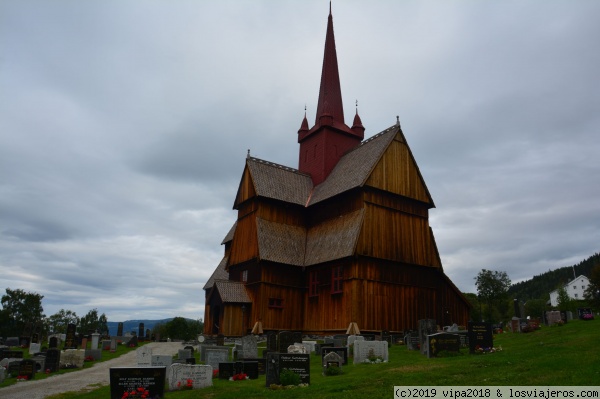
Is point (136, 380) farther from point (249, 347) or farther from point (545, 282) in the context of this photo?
point (545, 282)

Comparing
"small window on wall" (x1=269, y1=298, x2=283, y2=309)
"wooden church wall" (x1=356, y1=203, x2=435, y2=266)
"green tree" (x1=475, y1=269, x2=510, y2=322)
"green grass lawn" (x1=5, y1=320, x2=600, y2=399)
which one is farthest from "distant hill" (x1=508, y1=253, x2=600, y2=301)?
"green grass lawn" (x1=5, y1=320, x2=600, y2=399)

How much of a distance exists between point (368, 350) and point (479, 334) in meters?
4.15

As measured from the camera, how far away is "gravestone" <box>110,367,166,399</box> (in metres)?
12.2

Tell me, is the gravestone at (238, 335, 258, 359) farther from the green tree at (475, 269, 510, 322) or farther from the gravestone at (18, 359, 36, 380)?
the green tree at (475, 269, 510, 322)

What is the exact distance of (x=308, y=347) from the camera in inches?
897

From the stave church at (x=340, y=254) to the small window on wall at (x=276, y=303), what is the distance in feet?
0.22

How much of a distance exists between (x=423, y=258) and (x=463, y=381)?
21934 mm

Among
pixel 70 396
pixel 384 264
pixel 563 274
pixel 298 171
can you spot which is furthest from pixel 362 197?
pixel 563 274

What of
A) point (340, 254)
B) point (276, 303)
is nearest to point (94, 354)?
point (276, 303)

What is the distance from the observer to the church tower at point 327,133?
3922 cm

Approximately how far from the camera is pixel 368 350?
735 inches

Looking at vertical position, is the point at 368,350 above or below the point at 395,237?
below

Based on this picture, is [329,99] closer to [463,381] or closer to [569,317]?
[569,317]

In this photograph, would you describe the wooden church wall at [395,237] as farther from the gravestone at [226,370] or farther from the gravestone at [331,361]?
the gravestone at [226,370]
